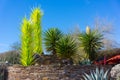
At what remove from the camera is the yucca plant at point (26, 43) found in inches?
504

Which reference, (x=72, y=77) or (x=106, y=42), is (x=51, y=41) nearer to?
(x=72, y=77)

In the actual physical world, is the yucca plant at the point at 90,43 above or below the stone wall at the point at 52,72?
above

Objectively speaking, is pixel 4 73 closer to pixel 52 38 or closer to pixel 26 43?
pixel 26 43

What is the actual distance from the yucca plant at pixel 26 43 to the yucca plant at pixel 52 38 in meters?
1.05

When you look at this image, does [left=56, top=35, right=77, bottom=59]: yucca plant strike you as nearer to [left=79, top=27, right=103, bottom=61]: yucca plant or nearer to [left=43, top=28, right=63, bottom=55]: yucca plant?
[left=43, top=28, right=63, bottom=55]: yucca plant

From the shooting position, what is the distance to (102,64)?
41.8ft

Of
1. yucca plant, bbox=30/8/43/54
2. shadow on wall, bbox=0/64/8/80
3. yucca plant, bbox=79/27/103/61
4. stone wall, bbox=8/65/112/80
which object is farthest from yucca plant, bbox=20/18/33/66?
yucca plant, bbox=79/27/103/61

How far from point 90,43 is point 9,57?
4871mm

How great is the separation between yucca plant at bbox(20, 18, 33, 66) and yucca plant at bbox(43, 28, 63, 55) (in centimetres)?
105

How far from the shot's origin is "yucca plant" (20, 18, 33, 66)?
1280cm

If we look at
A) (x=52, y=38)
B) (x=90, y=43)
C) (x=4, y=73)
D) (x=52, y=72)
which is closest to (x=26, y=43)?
(x=52, y=38)

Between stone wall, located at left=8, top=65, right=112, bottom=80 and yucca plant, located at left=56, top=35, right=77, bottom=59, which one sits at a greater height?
yucca plant, located at left=56, top=35, right=77, bottom=59

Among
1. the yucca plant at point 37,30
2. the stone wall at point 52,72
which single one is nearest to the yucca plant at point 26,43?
the yucca plant at point 37,30

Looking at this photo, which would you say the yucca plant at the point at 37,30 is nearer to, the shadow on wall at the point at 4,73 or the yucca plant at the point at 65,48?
the yucca plant at the point at 65,48
